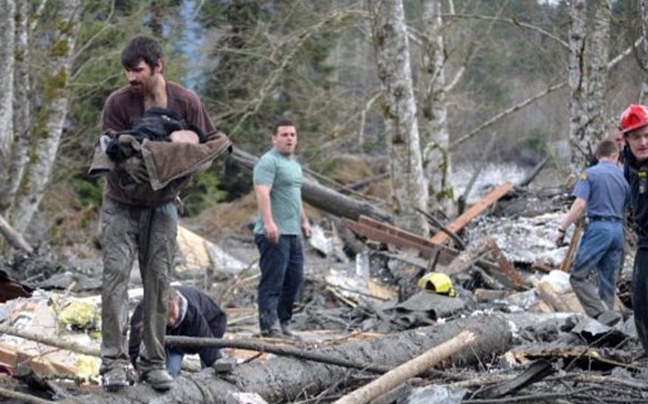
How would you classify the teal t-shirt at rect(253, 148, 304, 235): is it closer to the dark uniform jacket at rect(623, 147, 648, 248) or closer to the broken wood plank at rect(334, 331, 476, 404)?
the broken wood plank at rect(334, 331, 476, 404)

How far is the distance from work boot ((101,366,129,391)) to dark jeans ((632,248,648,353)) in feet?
9.61

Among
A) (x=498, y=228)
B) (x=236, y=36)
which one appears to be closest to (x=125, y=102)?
(x=498, y=228)

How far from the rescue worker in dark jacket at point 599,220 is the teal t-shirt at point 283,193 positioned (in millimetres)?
2497

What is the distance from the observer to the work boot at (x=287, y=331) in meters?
10.3

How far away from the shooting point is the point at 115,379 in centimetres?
606

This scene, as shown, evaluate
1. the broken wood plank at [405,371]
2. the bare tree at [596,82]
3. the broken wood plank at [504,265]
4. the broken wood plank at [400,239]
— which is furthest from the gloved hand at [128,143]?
the bare tree at [596,82]

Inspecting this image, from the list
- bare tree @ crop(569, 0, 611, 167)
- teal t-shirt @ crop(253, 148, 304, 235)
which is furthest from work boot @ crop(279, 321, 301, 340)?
bare tree @ crop(569, 0, 611, 167)

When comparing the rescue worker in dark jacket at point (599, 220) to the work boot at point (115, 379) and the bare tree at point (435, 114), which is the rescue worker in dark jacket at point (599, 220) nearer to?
the work boot at point (115, 379)

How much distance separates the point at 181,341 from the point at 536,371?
2128 mm

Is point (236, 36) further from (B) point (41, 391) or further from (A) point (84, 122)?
(B) point (41, 391)

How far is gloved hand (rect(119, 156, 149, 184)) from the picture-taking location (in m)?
6.02

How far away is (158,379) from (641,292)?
9.09ft

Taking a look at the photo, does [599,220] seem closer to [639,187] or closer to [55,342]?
[639,187]

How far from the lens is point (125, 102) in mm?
6320
